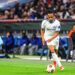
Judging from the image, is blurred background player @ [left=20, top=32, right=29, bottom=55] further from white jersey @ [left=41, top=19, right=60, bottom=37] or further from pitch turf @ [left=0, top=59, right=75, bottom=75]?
white jersey @ [left=41, top=19, right=60, bottom=37]

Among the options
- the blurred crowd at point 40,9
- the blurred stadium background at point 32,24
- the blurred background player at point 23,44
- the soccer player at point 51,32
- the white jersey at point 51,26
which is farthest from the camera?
the blurred crowd at point 40,9

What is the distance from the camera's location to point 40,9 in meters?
28.6

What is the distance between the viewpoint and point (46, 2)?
97.7ft

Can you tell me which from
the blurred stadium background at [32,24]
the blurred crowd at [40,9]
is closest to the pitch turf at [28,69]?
the blurred stadium background at [32,24]

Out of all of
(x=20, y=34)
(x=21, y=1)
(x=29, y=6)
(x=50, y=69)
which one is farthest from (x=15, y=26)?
(x=50, y=69)

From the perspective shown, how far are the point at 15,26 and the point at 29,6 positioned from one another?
10.5 feet

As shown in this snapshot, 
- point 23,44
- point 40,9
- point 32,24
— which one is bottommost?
point 23,44

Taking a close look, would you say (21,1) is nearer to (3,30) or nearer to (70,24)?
(3,30)

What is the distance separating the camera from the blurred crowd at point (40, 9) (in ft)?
86.5

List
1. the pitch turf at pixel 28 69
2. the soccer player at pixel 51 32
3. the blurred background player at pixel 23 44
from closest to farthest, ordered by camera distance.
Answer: the pitch turf at pixel 28 69
the soccer player at pixel 51 32
the blurred background player at pixel 23 44

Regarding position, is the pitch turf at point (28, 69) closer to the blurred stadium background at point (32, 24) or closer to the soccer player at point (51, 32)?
the soccer player at point (51, 32)

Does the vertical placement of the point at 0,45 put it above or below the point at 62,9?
below

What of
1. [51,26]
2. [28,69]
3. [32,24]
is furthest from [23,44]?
[28,69]

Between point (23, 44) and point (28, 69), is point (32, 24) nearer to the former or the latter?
point (23, 44)
